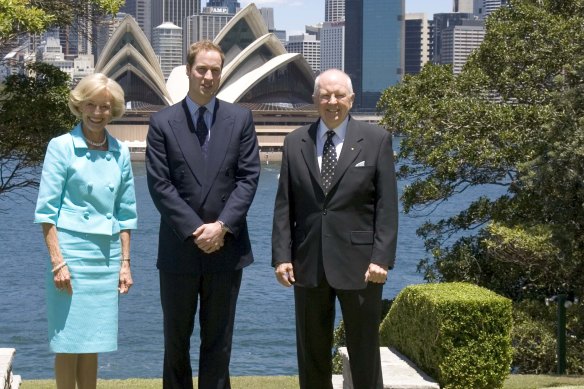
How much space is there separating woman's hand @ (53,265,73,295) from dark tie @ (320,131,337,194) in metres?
1.05

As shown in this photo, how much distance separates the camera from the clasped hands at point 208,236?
13.1ft

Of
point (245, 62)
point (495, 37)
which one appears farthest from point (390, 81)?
point (495, 37)

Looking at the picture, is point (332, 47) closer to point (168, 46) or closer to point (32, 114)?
point (168, 46)

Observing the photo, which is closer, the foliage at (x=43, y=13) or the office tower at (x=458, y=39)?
the foliage at (x=43, y=13)

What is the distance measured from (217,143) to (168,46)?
6469 inches

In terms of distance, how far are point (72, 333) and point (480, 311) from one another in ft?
7.61

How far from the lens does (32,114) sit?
895 centimetres

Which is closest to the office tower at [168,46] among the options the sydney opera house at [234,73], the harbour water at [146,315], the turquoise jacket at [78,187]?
the sydney opera house at [234,73]

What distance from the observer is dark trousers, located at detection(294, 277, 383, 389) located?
13.4 ft

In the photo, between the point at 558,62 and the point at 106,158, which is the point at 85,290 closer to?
the point at 106,158

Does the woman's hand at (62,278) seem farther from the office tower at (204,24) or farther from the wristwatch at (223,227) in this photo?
the office tower at (204,24)

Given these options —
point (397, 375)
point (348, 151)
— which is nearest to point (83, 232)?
point (348, 151)

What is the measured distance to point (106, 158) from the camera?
156 inches

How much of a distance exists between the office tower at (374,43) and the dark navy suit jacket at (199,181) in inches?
6822
